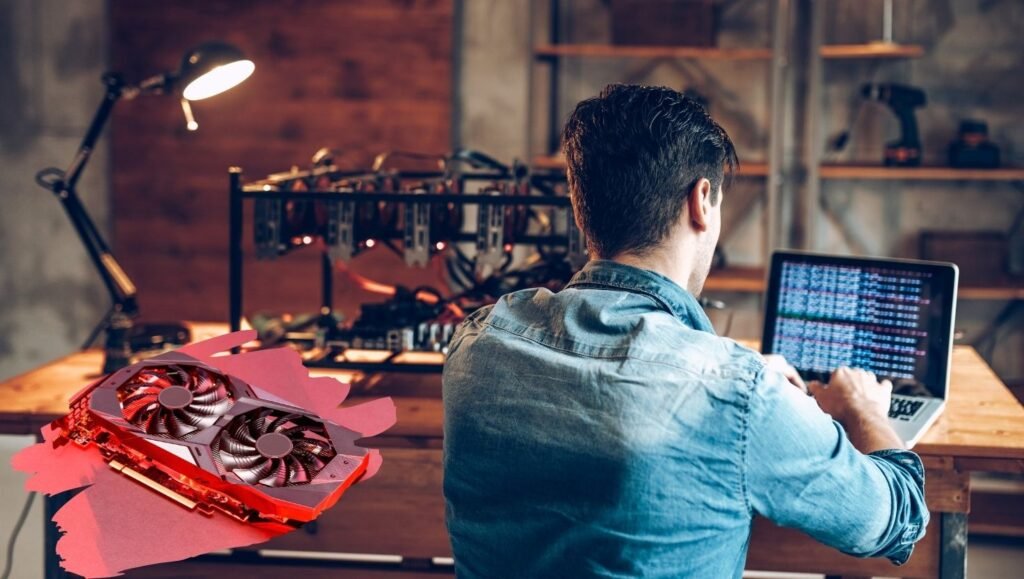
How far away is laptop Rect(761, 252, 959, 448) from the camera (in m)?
2.15

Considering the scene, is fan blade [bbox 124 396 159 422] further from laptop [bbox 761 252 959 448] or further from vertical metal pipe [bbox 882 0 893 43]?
vertical metal pipe [bbox 882 0 893 43]

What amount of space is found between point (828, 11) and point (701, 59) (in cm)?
50

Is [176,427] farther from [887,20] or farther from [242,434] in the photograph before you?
[887,20]

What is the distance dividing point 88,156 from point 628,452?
5.72 ft

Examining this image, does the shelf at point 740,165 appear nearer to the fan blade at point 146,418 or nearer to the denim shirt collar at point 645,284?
the denim shirt collar at point 645,284

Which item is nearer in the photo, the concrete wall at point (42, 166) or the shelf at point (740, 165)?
the shelf at point (740, 165)

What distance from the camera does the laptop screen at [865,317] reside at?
2.15 metres

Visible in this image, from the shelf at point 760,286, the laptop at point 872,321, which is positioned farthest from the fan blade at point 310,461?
the shelf at point 760,286

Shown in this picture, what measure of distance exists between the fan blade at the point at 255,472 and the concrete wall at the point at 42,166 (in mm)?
3781

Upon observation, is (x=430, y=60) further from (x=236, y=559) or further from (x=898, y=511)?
(x=898, y=511)

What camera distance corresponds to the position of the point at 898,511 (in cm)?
136

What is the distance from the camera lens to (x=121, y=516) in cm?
100

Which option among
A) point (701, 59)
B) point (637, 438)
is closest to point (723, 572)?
point (637, 438)

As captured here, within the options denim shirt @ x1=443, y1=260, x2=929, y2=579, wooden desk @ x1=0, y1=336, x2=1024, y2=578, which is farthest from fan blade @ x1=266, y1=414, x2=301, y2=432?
wooden desk @ x1=0, y1=336, x2=1024, y2=578
